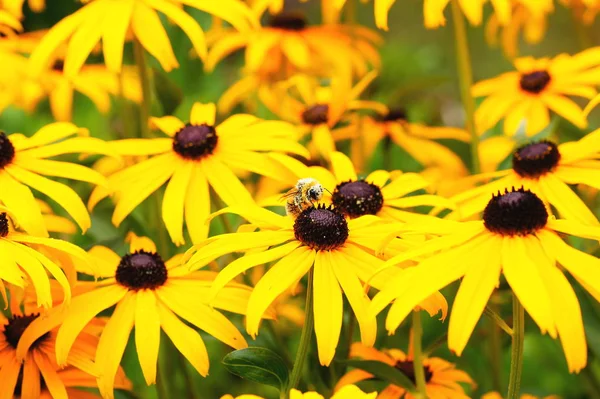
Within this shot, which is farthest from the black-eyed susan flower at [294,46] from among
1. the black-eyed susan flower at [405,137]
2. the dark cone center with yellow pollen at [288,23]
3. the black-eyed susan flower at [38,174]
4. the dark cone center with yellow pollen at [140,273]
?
the dark cone center with yellow pollen at [140,273]

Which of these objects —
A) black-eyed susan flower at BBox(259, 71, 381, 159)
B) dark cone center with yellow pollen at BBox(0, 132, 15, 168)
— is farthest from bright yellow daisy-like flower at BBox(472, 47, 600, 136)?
dark cone center with yellow pollen at BBox(0, 132, 15, 168)

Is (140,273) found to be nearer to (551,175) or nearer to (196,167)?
(196,167)

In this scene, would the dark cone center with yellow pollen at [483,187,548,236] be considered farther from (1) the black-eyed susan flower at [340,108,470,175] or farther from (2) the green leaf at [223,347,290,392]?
(1) the black-eyed susan flower at [340,108,470,175]

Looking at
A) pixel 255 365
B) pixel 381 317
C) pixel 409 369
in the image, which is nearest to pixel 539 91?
pixel 381 317

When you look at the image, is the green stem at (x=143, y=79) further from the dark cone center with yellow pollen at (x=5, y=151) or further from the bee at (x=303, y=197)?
the bee at (x=303, y=197)

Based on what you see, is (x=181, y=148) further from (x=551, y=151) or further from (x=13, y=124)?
(x=13, y=124)
